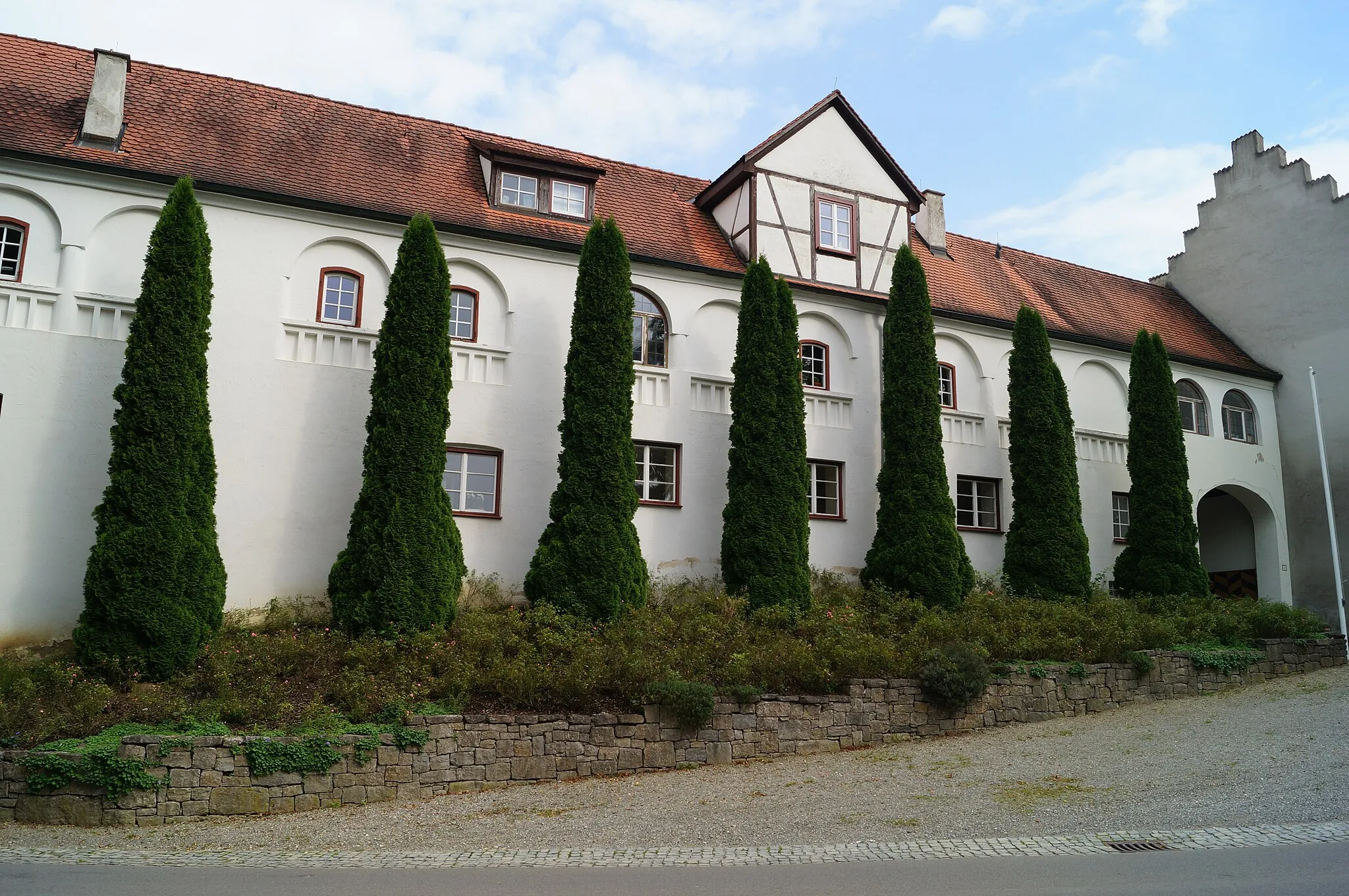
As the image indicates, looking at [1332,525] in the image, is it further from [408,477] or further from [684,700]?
[408,477]

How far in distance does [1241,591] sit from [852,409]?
11744mm

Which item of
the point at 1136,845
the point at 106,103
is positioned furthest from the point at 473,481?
the point at 1136,845

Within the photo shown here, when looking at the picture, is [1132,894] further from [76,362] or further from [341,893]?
[76,362]

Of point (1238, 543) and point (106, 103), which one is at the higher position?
point (106, 103)

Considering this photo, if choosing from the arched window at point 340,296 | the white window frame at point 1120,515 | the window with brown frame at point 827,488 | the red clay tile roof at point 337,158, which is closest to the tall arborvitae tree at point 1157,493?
the white window frame at point 1120,515

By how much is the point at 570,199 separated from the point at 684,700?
10.6 meters

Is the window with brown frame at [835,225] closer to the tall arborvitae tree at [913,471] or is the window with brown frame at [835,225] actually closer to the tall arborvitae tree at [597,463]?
the tall arborvitae tree at [913,471]

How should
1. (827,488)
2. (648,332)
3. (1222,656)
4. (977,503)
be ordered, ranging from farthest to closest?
(977,503), (827,488), (648,332), (1222,656)

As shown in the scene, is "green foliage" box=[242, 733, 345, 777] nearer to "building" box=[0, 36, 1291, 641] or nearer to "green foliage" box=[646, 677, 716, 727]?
"green foliage" box=[646, 677, 716, 727]

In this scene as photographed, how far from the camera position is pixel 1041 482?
20422 millimetres

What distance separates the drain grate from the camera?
868 cm

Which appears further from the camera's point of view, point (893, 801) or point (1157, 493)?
point (1157, 493)

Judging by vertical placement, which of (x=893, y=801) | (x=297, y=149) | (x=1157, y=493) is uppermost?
(x=297, y=149)

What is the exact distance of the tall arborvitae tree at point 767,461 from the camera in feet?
56.9
